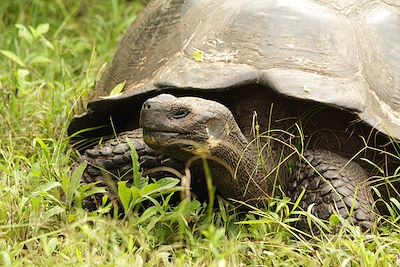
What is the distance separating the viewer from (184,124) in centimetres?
369

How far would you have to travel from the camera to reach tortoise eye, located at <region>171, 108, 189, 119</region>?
369 cm

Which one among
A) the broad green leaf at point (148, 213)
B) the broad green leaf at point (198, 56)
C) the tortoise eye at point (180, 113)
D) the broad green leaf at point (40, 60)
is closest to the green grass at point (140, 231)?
the broad green leaf at point (148, 213)

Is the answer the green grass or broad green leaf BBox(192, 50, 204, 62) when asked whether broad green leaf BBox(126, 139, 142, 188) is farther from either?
broad green leaf BBox(192, 50, 204, 62)

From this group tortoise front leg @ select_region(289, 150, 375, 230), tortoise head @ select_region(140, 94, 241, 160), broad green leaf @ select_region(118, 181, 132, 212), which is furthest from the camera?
tortoise front leg @ select_region(289, 150, 375, 230)

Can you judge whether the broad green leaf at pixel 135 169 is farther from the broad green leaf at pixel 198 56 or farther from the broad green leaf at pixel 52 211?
the broad green leaf at pixel 198 56

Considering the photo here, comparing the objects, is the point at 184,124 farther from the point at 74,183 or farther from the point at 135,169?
the point at 74,183

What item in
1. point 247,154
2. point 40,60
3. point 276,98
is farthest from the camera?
point 40,60

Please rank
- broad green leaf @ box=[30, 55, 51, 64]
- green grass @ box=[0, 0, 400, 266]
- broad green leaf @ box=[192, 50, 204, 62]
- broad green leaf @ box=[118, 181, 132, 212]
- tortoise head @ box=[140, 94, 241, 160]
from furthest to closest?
broad green leaf @ box=[30, 55, 51, 64] < broad green leaf @ box=[192, 50, 204, 62] < broad green leaf @ box=[118, 181, 132, 212] < tortoise head @ box=[140, 94, 241, 160] < green grass @ box=[0, 0, 400, 266]

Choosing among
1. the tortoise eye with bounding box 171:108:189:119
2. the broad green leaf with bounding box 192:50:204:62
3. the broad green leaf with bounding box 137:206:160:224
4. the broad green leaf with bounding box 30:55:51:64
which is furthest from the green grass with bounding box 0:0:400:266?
the broad green leaf with bounding box 30:55:51:64

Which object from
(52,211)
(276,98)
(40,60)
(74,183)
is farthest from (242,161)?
(40,60)

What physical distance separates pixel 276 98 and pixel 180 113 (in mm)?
547

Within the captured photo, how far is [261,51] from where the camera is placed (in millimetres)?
4062

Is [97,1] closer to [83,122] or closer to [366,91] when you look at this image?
[83,122]

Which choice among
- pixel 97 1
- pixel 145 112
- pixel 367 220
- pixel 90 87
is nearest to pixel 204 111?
pixel 145 112
